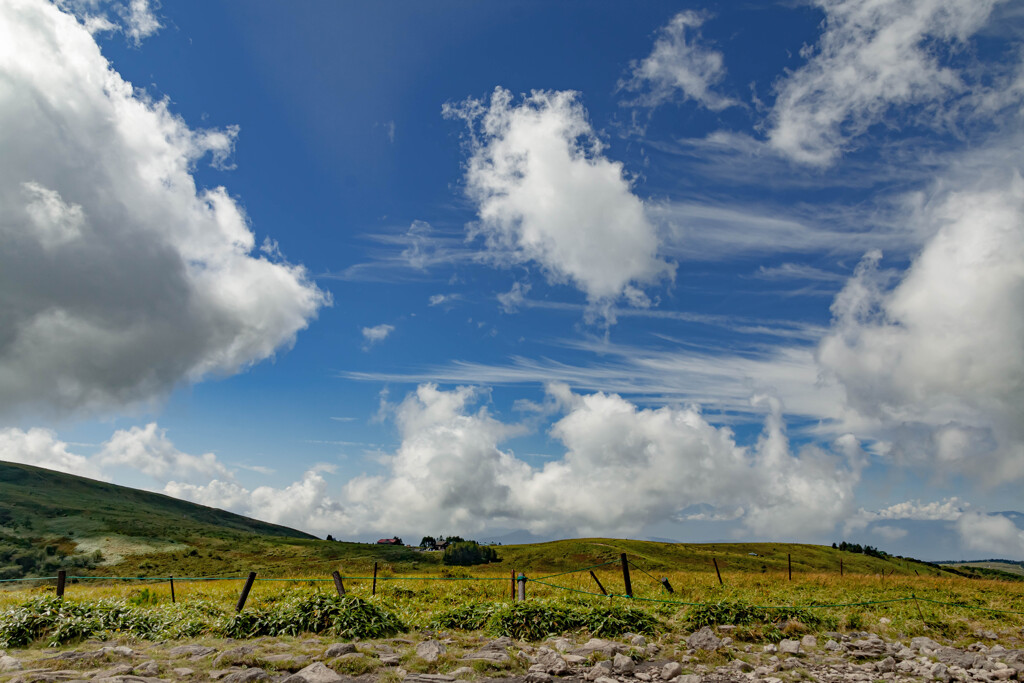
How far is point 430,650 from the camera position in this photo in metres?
13.0

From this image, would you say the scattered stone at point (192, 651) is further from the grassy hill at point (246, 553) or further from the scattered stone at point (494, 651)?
the grassy hill at point (246, 553)

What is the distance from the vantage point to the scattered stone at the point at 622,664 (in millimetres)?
12062

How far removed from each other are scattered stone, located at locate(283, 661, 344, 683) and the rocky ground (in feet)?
0.07

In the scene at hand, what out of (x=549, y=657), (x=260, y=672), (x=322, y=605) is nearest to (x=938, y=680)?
(x=549, y=657)

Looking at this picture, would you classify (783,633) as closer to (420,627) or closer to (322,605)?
(420,627)

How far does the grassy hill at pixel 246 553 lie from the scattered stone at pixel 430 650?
168 feet

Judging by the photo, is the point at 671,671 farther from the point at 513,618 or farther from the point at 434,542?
the point at 434,542

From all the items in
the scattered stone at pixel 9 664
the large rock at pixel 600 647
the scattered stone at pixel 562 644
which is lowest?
the scattered stone at pixel 9 664

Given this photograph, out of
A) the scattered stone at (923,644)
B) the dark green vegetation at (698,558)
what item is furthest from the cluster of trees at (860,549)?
the scattered stone at (923,644)

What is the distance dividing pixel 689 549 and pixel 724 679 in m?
101

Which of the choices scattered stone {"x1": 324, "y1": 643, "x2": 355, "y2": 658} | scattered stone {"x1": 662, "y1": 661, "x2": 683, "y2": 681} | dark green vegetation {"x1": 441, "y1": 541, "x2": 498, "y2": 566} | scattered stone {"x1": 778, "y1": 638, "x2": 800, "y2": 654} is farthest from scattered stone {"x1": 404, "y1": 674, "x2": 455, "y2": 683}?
dark green vegetation {"x1": 441, "y1": 541, "x2": 498, "y2": 566}

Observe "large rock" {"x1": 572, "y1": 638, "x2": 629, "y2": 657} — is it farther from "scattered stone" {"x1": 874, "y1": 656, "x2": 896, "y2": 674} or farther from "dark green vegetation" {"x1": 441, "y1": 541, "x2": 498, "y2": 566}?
"dark green vegetation" {"x1": 441, "y1": 541, "x2": 498, "y2": 566}

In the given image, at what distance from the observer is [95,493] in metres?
172

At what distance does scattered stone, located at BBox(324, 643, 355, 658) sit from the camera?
12623 millimetres
